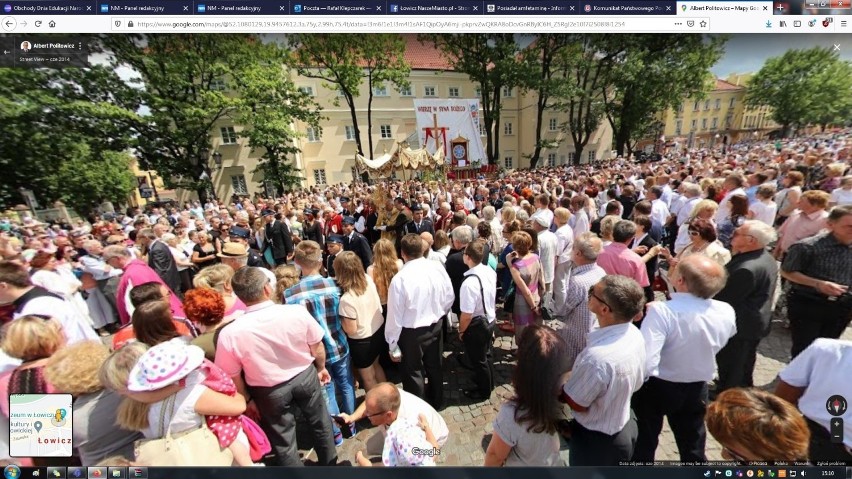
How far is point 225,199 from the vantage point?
18.1 meters

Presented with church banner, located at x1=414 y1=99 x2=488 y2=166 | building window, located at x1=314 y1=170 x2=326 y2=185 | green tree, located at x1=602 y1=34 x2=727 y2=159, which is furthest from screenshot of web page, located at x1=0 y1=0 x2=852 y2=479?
building window, located at x1=314 y1=170 x2=326 y2=185

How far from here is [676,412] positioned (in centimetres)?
185

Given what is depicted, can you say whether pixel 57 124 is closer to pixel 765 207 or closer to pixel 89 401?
pixel 89 401

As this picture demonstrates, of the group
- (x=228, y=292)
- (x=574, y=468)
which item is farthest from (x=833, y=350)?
(x=228, y=292)

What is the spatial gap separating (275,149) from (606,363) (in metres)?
17.2

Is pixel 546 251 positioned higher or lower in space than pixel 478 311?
higher

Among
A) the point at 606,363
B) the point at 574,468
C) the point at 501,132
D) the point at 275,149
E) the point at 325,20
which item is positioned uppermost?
the point at 501,132

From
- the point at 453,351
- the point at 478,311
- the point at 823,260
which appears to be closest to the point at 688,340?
the point at 478,311

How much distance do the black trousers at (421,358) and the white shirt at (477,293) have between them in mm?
328

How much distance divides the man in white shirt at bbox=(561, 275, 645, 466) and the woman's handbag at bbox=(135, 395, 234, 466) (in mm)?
1857

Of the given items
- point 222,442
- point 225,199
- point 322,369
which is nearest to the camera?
point 222,442

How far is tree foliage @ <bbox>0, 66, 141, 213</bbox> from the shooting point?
3.28 m

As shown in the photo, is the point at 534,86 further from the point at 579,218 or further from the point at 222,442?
the point at 222,442

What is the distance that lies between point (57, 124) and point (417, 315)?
10541 mm
